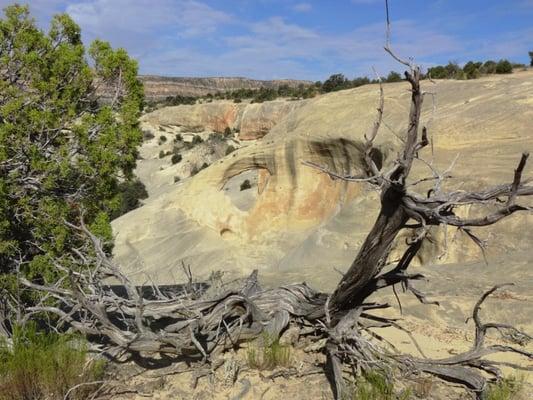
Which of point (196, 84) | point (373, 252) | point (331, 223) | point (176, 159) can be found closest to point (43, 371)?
point (373, 252)

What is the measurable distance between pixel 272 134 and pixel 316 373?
1564 cm

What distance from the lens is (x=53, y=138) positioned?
8000 mm

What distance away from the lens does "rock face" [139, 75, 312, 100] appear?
97088mm

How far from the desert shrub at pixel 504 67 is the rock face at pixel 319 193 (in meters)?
12.3

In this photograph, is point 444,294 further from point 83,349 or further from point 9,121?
point 9,121

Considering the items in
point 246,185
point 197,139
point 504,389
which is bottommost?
point 246,185

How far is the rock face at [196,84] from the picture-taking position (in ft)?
319

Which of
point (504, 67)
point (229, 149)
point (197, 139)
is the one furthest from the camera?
point (197, 139)

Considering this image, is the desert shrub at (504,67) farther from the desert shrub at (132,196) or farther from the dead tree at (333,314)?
the dead tree at (333,314)

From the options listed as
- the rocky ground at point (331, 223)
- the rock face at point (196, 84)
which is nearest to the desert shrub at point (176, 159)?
the rocky ground at point (331, 223)

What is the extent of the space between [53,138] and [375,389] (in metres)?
5.91

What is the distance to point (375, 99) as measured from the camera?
1731cm

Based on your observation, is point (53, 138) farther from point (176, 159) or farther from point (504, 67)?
A: point (176, 159)

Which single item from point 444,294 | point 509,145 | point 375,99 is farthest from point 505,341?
point 375,99
